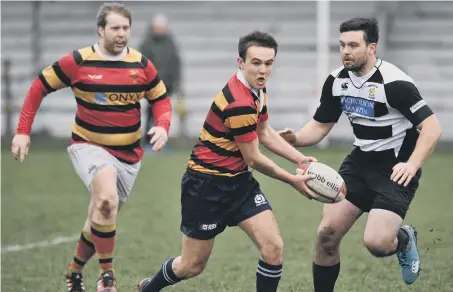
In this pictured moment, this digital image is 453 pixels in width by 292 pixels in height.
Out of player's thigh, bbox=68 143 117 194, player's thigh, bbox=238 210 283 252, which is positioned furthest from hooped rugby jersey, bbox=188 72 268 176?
player's thigh, bbox=68 143 117 194

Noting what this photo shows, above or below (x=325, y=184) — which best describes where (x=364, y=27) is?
above

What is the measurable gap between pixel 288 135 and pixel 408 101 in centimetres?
101

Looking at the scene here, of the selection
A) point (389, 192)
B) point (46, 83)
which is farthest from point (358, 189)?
point (46, 83)

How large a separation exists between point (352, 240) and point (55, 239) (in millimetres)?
3050

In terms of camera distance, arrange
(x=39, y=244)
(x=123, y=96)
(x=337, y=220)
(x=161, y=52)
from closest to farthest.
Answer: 1. (x=337, y=220)
2. (x=123, y=96)
3. (x=39, y=244)
4. (x=161, y=52)

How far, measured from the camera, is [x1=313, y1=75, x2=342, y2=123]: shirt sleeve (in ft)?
23.1

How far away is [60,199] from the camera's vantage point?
12.8m

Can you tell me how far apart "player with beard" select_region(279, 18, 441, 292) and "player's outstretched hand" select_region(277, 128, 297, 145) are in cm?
40

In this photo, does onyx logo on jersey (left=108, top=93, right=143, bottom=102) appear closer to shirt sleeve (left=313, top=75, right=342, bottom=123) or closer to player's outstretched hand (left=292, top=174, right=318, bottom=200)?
shirt sleeve (left=313, top=75, right=342, bottom=123)

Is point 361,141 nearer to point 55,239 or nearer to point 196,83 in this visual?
point 55,239

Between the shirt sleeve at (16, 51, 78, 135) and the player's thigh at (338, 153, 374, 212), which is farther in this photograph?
the shirt sleeve at (16, 51, 78, 135)

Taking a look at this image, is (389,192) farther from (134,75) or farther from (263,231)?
(134,75)

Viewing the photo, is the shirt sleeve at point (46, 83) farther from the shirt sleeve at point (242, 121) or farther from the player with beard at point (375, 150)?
the player with beard at point (375, 150)

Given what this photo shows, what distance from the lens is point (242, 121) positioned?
628 cm
